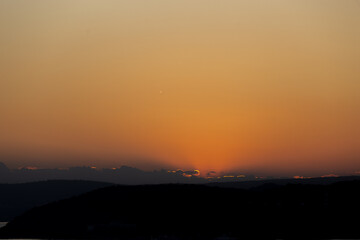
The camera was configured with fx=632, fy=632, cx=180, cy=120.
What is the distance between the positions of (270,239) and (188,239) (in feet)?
84.8

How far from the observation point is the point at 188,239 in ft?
656

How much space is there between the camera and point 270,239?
7849 inches

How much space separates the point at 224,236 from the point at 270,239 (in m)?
15.0

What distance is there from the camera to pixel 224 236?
7746 inches

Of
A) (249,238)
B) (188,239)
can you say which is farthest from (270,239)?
(188,239)

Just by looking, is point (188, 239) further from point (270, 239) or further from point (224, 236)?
point (270, 239)

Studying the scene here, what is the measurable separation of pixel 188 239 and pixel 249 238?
19.2 metres

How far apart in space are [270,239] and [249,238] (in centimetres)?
682

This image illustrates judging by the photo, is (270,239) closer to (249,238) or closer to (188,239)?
(249,238)

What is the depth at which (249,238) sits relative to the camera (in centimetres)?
19838

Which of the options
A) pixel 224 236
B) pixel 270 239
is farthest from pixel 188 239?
pixel 270 239
